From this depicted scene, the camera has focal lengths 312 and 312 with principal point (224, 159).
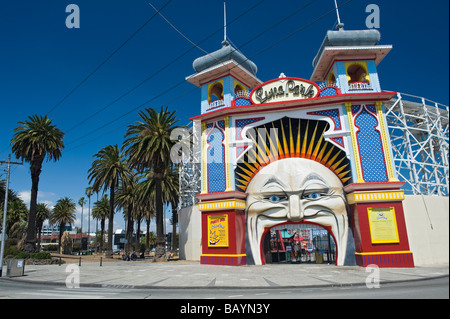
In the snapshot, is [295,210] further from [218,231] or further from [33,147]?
[33,147]

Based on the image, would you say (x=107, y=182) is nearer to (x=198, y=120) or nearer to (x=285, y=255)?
(x=198, y=120)

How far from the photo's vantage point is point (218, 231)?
80.2 ft

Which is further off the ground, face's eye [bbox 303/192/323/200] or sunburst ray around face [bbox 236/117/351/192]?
sunburst ray around face [bbox 236/117/351/192]

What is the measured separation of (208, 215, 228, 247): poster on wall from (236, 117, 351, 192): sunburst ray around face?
3008 millimetres

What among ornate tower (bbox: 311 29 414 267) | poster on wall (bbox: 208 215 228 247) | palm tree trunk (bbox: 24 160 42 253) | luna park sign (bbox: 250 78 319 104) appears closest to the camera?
ornate tower (bbox: 311 29 414 267)

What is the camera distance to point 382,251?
20641 millimetres

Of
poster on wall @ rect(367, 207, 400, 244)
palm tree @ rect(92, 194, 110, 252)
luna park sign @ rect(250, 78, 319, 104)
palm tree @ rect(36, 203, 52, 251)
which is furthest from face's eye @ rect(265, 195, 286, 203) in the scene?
palm tree @ rect(36, 203, 52, 251)

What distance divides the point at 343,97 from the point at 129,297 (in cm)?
1986

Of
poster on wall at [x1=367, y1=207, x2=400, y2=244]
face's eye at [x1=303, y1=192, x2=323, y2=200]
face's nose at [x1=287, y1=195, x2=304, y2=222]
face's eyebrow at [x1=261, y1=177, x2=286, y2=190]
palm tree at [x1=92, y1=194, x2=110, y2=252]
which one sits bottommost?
poster on wall at [x1=367, y1=207, x2=400, y2=244]

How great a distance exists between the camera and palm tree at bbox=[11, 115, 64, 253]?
3288 centimetres

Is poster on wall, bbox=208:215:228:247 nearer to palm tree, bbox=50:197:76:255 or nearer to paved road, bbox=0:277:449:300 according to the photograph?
paved road, bbox=0:277:449:300

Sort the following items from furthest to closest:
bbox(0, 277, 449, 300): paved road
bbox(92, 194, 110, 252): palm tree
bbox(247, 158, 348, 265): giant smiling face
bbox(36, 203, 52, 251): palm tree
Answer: bbox(92, 194, 110, 252): palm tree < bbox(36, 203, 52, 251): palm tree < bbox(247, 158, 348, 265): giant smiling face < bbox(0, 277, 449, 300): paved road

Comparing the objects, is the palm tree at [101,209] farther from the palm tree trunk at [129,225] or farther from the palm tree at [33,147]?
the palm tree at [33,147]

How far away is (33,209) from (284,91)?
93.3 feet
